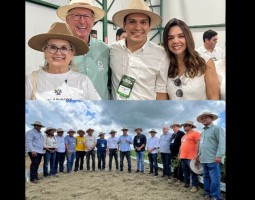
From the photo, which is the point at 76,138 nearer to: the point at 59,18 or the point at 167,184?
the point at 167,184

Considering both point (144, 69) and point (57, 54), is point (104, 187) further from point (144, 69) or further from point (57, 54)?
point (57, 54)

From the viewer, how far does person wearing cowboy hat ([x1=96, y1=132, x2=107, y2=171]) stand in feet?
8.30

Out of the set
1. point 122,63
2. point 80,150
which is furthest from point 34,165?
point 122,63

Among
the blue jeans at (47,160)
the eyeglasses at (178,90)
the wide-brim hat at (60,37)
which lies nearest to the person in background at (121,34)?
the wide-brim hat at (60,37)

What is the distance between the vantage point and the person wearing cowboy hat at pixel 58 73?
2.45 metres

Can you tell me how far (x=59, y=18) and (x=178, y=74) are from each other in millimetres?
996

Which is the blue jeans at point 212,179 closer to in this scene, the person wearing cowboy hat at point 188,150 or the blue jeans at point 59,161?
the person wearing cowboy hat at point 188,150

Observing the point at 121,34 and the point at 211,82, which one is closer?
the point at 211,82

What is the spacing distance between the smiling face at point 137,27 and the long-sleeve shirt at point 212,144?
2.60 feet

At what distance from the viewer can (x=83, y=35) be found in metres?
2.54

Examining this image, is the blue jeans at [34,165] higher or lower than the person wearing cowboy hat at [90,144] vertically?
lower

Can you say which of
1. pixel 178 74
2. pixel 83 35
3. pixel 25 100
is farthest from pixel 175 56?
pixel 25 100

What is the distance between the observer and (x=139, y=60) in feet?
8.24

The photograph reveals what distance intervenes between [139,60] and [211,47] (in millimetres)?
539
